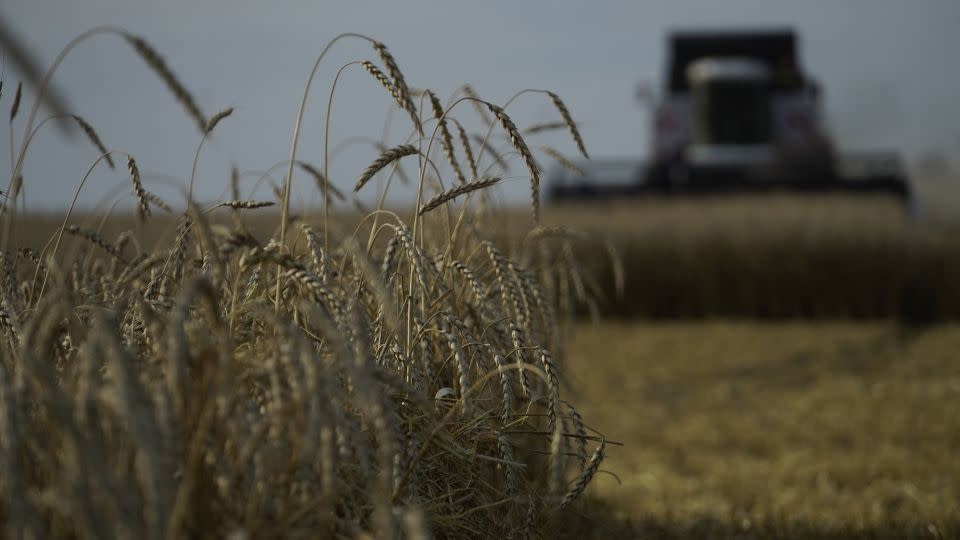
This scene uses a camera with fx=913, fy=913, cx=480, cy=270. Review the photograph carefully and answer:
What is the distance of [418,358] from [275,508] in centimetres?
54

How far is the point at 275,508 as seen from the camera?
1.00 m

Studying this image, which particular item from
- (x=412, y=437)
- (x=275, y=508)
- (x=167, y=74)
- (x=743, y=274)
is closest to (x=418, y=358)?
(x=412, y=437)

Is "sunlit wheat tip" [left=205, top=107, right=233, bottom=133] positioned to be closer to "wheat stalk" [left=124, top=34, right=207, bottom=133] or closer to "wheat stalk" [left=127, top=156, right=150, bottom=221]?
"wheat stalk" [left=127, top=156, right=150, bottom=221]

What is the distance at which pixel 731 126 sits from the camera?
49.4 ft

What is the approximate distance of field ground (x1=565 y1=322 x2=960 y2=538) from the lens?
2779mm

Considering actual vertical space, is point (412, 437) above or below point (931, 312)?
above

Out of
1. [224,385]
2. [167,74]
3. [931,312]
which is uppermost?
[167,74]

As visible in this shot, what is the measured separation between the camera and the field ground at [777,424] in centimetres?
278

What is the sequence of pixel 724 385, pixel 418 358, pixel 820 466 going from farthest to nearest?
pixel 724 385, pixel 820 466, pixel 418 358

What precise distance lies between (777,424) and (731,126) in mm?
11291

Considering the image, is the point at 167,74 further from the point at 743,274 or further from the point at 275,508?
the point at 743,274

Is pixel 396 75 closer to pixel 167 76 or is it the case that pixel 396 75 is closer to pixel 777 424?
pixel 167 76

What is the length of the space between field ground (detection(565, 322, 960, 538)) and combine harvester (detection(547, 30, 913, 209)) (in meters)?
4.86

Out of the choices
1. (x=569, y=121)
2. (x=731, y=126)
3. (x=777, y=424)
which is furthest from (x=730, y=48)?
(x=569, y=121)
